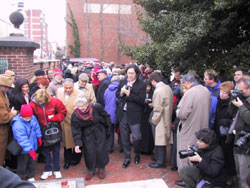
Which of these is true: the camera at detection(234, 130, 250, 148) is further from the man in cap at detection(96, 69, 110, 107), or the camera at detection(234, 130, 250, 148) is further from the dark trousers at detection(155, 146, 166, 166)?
the man in cap at detection(96, 69, 110, 107)

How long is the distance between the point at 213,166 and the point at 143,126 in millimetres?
2129

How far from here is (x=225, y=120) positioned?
3949mm

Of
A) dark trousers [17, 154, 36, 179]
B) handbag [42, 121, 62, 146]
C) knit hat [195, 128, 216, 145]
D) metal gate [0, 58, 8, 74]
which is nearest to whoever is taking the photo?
knit hat [195, 128, 216, 145]

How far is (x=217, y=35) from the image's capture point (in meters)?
5.29

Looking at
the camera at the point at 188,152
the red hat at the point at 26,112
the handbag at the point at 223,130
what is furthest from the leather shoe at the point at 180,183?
the red hat at the point at 26,112

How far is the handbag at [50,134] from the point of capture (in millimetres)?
4371

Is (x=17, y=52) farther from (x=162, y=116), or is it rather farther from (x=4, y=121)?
(x=162, y=116)

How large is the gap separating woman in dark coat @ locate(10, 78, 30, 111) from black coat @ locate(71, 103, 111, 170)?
1.01m

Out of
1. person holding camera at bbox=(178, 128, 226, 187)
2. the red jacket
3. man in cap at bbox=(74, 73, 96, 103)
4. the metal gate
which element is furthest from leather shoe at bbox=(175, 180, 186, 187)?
the metal gate

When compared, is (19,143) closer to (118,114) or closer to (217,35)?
(118,114)

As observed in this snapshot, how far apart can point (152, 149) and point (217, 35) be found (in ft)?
9.35

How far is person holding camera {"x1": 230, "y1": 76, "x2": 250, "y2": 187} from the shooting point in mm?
3274

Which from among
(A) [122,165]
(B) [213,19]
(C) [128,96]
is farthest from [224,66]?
(A) [122,165]

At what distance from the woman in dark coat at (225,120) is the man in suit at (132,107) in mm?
1437
